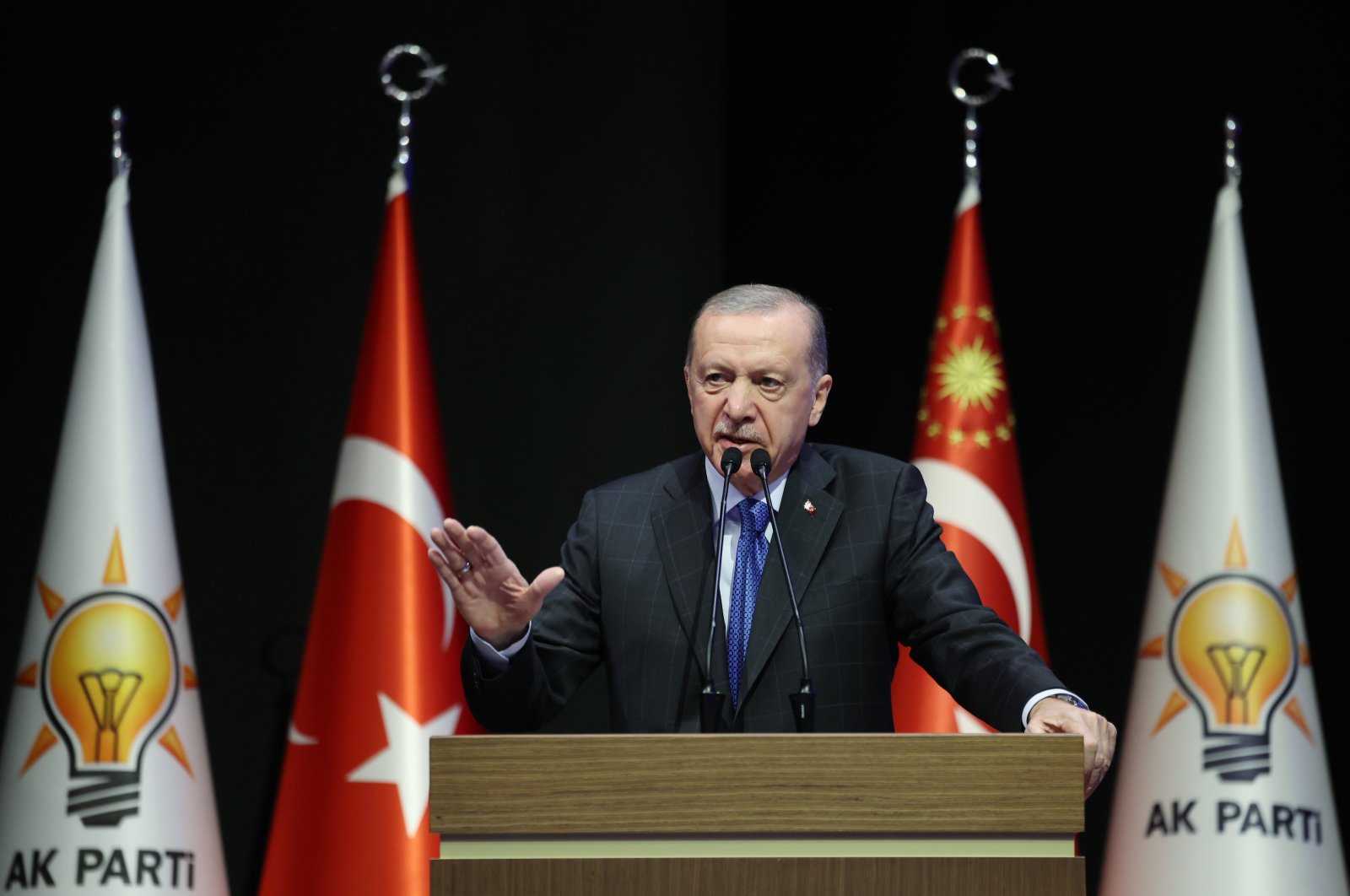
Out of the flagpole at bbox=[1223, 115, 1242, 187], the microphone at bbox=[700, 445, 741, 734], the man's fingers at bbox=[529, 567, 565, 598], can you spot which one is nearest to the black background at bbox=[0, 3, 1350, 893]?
the flagpole at bbox=[1223, 115, 1242, 187]

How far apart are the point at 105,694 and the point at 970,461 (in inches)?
80.3

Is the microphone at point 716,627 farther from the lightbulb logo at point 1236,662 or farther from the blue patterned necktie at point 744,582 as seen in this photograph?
the lightbulb logo at point 1236,662

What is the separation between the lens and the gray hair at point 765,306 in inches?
100

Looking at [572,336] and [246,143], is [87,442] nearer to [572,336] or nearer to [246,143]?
[246,143]

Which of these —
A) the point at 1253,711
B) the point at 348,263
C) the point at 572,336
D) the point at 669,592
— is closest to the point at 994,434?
the point at 1253,711

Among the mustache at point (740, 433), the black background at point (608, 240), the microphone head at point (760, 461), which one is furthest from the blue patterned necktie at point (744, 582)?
the black background at point (608, 240)

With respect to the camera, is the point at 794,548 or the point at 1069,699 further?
the point at 794,548

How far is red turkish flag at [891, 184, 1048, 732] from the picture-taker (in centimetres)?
366

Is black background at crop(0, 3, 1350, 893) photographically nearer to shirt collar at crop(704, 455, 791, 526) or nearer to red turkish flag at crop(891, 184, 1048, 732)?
red turkish flag at crop(891, 184, 1048, 732)

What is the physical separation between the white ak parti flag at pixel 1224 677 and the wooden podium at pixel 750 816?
194 centimetres

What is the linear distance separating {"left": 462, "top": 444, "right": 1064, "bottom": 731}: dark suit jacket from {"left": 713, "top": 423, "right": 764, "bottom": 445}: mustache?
0.12 metres

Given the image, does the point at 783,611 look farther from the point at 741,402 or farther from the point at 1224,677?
the point at 1224,677

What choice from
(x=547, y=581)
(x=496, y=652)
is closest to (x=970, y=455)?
(x=496, y=652)

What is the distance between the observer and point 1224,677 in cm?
345
